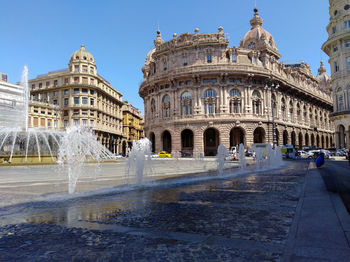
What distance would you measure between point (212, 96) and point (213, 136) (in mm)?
6919

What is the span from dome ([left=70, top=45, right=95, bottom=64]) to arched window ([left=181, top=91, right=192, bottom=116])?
2660 centimetres

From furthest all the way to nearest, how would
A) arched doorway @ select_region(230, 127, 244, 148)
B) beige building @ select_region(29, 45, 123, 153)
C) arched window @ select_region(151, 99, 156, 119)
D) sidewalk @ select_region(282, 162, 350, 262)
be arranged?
beige building @ select_region(29, 45, 123, 153), arched window @ select_region(151, 99, 156, 119), arched doorway @ select_region(230, 127, 244, 148), sidewalk @ select_region(282, 162, 350, 262)

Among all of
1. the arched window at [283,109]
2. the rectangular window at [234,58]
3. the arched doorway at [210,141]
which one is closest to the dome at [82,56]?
the arched doorway at [210,141]

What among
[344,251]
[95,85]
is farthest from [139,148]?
[95,85]

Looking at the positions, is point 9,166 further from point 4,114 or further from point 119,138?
point 119,138

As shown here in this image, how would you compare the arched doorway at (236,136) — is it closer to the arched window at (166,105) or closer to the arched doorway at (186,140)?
the arched doorway at (186,140)

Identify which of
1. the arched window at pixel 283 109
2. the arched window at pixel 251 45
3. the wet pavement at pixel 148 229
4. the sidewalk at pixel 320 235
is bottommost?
the wet pavement at pixel 148 229

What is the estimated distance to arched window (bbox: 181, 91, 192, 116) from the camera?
40.8 metres

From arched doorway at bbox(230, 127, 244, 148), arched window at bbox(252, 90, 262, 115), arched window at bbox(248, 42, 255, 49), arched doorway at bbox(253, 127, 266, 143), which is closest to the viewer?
arched window at bbox(252, 90, 262, 115)

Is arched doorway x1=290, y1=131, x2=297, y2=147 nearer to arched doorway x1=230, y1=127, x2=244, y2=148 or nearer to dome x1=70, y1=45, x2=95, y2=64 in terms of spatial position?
arched doorway x1=230, y1=127, x2=244, y2=148

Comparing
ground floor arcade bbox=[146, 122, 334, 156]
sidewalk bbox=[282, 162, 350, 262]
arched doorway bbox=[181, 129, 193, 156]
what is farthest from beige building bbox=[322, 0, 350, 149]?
sidewalk bbox=[282, 162, 350, 262]

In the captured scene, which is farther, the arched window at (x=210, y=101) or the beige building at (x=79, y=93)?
the beige building at (x=79, y=93)

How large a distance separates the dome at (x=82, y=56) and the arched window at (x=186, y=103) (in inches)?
1047

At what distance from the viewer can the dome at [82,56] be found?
54709 mm
